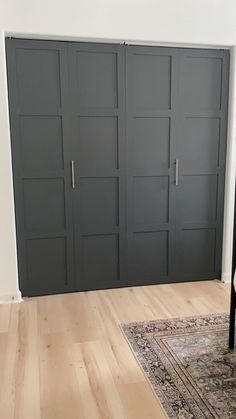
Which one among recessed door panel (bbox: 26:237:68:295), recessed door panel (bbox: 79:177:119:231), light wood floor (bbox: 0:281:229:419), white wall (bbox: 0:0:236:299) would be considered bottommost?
light wood floor (bbox: 0:281:229:419)

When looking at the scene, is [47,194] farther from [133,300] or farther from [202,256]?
[202,256]

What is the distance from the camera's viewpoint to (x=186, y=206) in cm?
338

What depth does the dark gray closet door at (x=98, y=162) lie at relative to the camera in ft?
9.84

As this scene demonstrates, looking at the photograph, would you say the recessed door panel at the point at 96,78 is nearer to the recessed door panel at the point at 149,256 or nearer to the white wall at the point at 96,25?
the white wall at the point at 96,25

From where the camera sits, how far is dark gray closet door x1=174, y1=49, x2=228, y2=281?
3.19 meters

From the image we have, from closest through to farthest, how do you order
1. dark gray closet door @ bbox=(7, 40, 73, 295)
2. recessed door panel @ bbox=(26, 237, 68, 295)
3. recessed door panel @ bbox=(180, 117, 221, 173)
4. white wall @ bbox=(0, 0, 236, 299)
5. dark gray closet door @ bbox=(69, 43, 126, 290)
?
white wall @ bbox=(0, 0, 236, 299), dark gray closet door @ bbox=(7, 40, 73, 295), dark gray closet door @ bbox=(69, 43, 126, 290), recessed door panel @ bbox=(26, 237, 68, 295), recessed door panel @ bbox=(180, 117, 221, 173)

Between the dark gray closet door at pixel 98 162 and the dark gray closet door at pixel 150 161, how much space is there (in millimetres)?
92

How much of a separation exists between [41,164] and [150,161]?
36.6 inches

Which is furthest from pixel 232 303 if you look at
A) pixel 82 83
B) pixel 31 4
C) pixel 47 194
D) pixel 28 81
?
pixel 31 4

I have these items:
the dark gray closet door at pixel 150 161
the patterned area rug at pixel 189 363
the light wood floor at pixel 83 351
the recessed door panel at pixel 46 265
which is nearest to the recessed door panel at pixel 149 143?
the dark gray closet door at pixel 150 161

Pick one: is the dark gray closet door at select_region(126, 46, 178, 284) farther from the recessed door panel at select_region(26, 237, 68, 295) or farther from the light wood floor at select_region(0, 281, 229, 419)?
the recessed door panel at select_region(26, 237, 68, 295)

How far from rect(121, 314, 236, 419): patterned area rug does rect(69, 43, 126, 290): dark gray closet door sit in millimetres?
761

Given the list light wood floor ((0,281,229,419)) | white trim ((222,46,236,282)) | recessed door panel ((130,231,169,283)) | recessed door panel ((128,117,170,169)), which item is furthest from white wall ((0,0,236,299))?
recessed door panel ((130,231,169,283))

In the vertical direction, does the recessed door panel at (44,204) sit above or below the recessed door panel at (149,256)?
above
